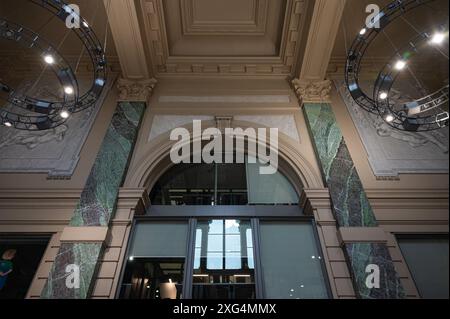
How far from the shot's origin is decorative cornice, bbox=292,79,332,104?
19.1 feet

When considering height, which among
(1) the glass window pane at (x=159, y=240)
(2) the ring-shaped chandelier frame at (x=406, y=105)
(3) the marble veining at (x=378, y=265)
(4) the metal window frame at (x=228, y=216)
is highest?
(2) the ring-shaped chandelier frame at (x=406, y=105)

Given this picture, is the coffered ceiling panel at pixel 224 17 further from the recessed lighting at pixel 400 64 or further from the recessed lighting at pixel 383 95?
the recessed lighting at pixel 400 64

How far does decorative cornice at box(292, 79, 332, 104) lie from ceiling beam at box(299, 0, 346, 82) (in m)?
0.11

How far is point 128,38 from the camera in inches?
214

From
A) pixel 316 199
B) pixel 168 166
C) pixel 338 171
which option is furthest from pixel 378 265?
pixel 168 166

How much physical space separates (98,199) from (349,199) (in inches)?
136

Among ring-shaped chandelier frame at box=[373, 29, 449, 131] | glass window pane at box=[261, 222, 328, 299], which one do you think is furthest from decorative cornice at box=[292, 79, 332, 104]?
glass window pane at box=[261, 222, 328, 299]

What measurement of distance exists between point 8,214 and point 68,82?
2.17 metres

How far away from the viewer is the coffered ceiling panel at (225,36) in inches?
229

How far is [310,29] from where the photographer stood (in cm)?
544

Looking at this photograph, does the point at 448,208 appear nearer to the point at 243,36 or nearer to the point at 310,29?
the point at 310,29

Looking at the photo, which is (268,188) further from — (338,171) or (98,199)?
(98,199)

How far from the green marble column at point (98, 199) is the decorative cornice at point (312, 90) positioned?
292cm

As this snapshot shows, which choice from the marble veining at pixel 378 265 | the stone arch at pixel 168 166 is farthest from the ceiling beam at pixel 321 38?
the marble veining at pixel 378 265
